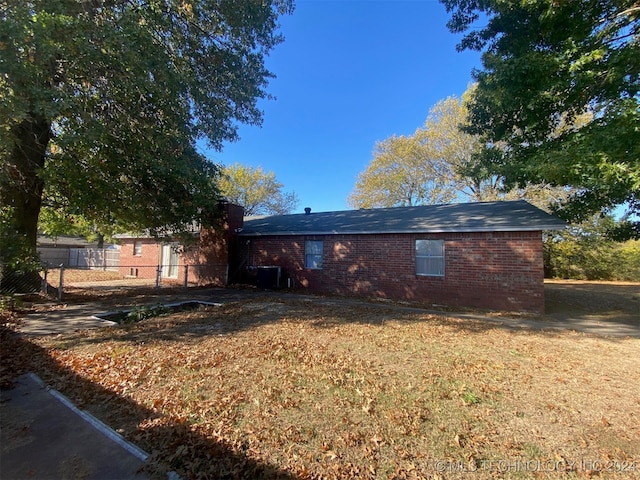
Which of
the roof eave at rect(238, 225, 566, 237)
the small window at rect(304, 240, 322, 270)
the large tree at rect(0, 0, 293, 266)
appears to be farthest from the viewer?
the small window at rect(304, 240, 322, 270)

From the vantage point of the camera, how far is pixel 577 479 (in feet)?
7.97

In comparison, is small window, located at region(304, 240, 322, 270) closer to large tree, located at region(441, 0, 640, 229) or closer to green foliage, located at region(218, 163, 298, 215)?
large tree, located at region(441, 0, 640, 229)

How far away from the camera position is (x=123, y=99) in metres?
8.10

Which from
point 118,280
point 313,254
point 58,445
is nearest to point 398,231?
point 313,254

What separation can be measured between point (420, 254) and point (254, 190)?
28043 millimetres

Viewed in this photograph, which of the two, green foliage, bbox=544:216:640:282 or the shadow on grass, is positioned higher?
green foliage, bbox=544:216:640:282

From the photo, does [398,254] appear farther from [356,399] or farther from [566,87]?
[356,399]

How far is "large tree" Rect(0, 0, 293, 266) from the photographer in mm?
6527

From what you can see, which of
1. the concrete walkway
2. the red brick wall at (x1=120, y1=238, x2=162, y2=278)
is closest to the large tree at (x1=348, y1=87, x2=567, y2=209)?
the red brick wall at (x1=120, y1=238, x2=162, y2=278)

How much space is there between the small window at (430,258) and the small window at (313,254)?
4249 millimetres

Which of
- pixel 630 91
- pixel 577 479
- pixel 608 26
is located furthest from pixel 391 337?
pixel 608 26

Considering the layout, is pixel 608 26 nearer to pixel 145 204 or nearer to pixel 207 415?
pixel 207 415

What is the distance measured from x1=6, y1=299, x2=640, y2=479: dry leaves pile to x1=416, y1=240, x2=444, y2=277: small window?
4.80 m

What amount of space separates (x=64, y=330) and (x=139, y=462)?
5204 mm
